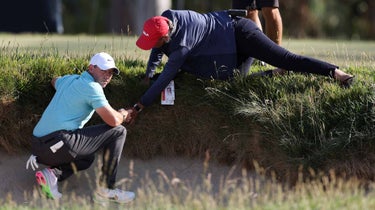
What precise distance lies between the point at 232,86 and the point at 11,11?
14.2m

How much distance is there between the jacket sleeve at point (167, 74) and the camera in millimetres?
8820

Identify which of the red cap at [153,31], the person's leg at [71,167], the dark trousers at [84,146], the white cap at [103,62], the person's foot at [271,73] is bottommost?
the person's leg at [71,167]

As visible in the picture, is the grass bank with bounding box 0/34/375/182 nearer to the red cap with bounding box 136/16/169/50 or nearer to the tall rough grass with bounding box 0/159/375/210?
the tall rough grass with bounding box 0/159/375/210

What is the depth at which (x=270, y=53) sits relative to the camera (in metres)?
9.13

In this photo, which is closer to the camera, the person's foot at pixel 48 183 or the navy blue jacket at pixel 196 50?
the person's foot at pixel 48 183

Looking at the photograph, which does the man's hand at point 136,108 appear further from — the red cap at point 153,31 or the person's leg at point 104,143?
the red cap at point 153,31

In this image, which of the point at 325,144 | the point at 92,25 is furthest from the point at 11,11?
the point at 325,144

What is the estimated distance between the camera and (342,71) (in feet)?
30.3

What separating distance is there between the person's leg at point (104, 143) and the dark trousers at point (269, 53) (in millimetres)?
1524

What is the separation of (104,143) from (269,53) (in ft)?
6.13

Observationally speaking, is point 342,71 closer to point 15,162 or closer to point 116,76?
point 116,76

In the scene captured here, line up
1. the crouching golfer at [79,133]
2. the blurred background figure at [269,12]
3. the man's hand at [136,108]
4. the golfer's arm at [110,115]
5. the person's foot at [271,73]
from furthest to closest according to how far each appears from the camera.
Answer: the blurred background figure at [269,12] → the person's foot at [271,73] → the man's hand at [136,108] → the crouching golfer at [79,133] → the golfer's arm at [110,115]

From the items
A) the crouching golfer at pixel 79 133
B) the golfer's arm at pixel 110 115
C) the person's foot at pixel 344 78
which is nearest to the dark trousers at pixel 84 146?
the crouching golfer at pixel 79 133

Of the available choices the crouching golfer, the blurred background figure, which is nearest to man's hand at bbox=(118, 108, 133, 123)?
the crouching golfer
